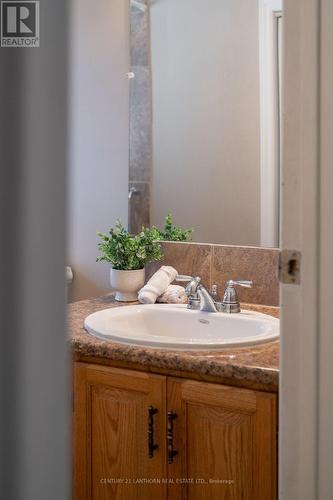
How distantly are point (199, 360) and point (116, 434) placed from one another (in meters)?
0.32

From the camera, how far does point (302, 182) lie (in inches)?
35.1

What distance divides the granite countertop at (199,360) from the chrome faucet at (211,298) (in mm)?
277

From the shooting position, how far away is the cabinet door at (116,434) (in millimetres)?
1305

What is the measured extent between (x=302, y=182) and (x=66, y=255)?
0.72 meters

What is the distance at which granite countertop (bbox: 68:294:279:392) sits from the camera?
117 cm

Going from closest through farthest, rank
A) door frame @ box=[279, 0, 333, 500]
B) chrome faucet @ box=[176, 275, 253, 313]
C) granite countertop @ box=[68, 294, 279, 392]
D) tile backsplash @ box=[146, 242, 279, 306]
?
door frame @ box=[279, 0, 333, 500] < granite countertop @ box=[68, 294, 279, 392] < chrome faucet @ box=[176, 275, 253, 313] < tile backsplash @ box=[146, 242, 279, 306]

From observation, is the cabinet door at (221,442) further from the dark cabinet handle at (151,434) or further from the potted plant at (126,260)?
the potted plant at (126,260)

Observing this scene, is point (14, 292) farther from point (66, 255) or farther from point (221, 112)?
point (221, 112)

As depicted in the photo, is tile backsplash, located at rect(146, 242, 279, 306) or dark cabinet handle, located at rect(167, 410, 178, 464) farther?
tile backsplash, located at rect(146, 242, 279, 306)

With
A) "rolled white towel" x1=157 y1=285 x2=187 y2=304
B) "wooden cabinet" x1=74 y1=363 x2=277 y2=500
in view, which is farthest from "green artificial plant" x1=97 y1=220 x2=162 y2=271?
"wooden cabinet" x1=74 y1=363 x2=277 y2=500

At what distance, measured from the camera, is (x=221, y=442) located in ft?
4.03

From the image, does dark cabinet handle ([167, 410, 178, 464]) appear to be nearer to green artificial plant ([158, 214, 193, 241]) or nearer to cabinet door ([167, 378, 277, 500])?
cabinet door ([167, 378, 277, 500])

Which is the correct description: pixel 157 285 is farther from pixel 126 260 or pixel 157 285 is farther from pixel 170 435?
pixel 170 435

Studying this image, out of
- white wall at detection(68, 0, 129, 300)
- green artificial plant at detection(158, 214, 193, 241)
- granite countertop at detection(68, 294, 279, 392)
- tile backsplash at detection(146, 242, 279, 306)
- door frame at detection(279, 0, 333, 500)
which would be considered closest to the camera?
door frame at detection(279, 0, 333, 500)
